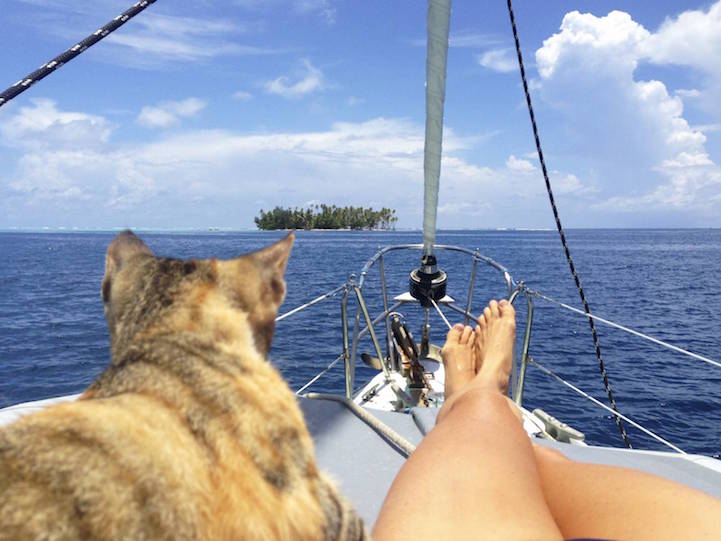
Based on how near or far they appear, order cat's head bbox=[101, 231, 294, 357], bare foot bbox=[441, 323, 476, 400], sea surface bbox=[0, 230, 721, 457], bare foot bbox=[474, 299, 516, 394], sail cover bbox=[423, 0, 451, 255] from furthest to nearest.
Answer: sea surface bbox=[0, 230, 721, 457], sail cover bbox=[423, 0, 451, 255], bare foot bbox=[441, 323, 476, 400], bare foot bbox=[474, 299, 516, 394], cat's head bbox=[101, 231, 294, 357]

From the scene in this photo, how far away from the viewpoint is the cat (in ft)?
1.75

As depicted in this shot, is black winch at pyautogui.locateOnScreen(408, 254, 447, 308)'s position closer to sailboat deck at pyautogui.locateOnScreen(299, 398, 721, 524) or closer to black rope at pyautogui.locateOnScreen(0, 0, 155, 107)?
sailboat deck at pyautogui.locateOnScreen(299, 398, 721, 524)

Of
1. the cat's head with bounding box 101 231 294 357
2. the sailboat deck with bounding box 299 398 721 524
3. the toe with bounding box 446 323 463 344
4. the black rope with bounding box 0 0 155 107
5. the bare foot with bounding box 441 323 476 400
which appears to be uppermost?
the black rope with bounding box 0 0 155 107

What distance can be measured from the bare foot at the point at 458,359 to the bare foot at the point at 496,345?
0.14 feet

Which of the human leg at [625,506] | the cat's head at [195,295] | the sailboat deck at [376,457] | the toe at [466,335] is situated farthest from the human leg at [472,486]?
the toe at [466,335]

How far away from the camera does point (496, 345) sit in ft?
9.12

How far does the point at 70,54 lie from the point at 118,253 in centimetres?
144

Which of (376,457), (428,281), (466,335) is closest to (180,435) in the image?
(376,457)

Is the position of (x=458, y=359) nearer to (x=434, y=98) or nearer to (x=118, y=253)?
(x=434, y=98)

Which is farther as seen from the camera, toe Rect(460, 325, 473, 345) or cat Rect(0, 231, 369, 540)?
toe Rect(460, 325, 473, 345)

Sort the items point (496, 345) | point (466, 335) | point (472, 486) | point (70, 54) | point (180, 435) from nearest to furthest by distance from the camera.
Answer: point (180, 435)
point (472, 486)
point (70, 54)
point (496, 345)
point (466, 335)

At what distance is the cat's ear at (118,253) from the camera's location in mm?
917

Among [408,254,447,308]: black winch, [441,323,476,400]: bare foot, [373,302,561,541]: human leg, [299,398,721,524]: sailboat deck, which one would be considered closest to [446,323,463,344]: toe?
[441,323,476,400]: bare foot

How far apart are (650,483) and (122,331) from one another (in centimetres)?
136
